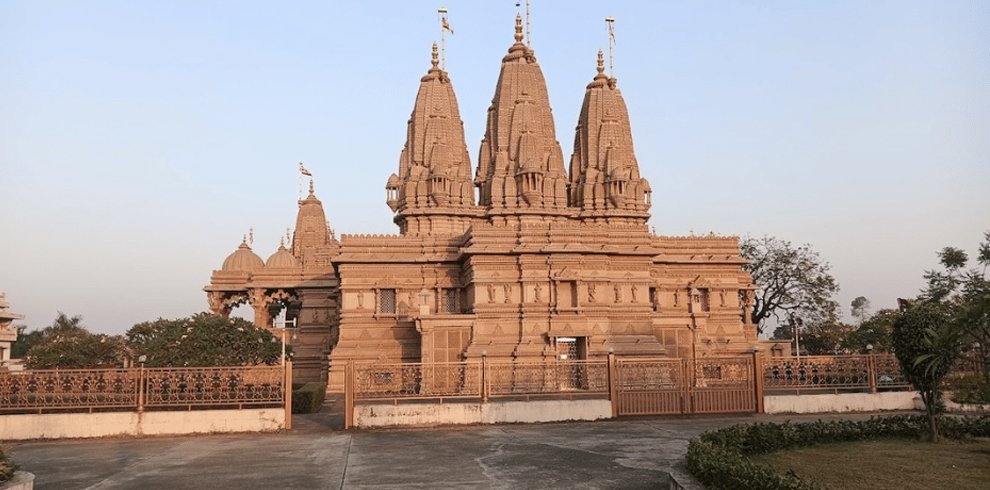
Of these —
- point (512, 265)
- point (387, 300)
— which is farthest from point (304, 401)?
point (387, 300)

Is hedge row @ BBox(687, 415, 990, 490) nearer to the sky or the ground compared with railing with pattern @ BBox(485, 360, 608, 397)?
nearer to the ground

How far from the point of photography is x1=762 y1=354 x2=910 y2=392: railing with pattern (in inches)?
843

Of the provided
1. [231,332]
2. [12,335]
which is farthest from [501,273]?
[12,335]

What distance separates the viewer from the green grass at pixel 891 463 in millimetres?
10227

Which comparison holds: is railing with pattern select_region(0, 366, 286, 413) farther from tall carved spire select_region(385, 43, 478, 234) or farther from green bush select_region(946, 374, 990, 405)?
tall carved spire select_region(385, 43, 478, 234)

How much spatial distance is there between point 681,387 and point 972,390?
9160 millimetres

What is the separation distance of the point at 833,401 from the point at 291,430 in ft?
46.2

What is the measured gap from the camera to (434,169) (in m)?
43.5

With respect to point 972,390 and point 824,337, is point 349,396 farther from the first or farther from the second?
point 824,337

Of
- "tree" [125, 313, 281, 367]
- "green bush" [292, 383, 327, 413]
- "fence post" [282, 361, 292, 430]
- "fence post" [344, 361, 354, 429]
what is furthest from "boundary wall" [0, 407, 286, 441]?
"tree" [125, 313, 281, 367]

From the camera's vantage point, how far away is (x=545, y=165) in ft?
147

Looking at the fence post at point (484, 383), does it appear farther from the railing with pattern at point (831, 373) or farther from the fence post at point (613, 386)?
the railing with pattern at point (831, 373)

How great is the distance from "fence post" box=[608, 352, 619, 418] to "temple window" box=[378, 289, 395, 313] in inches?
760

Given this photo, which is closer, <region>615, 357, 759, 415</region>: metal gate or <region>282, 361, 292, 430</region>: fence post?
<region>282, 361, 292, 430</region>: fence post
